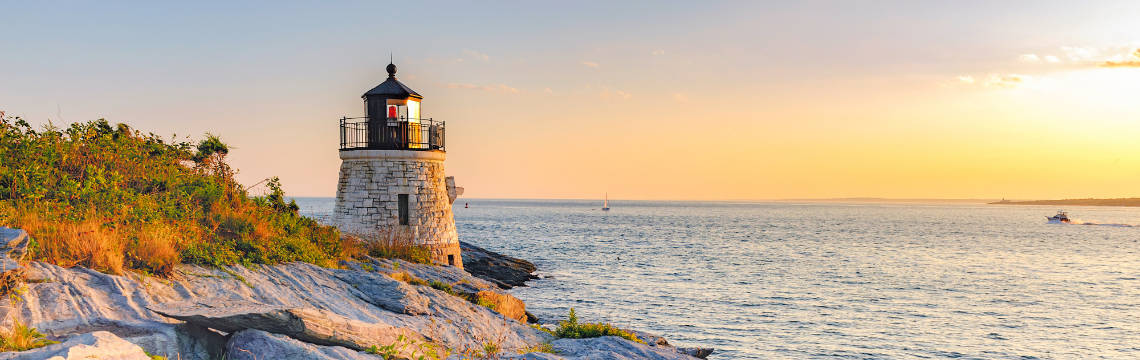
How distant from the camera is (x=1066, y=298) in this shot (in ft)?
118

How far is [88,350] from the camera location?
6461mm

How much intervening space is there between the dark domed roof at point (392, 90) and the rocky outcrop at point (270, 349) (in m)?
16.9

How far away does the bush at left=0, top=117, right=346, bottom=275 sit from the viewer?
34.6 feet

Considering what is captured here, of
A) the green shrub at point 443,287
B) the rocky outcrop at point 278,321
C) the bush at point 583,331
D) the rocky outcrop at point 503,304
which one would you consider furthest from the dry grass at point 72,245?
the rocky outcrop at point 503,304

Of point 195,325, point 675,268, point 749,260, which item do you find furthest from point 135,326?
point 749,260

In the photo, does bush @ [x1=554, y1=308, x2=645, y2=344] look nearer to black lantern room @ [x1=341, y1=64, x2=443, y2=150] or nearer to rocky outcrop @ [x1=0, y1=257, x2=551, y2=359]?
rocky outcrop @ [x1=0, y1=257, x2=551, y2=359]

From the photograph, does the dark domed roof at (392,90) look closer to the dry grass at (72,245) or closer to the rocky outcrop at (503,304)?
the rocky outcrop at (503,304)

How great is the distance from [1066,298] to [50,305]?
44.1 m

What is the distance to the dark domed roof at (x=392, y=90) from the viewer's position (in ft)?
80.0

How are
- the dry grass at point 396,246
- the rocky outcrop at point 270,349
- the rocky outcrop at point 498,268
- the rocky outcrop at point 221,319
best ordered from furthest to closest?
1. the rocky outcrop at point 498,268
2. the dry grass at point 396,246
3. the rocky outcrop at point 270,349
4. the rocky outcrop at point 221,319

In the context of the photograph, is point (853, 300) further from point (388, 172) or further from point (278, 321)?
point (278, 321)

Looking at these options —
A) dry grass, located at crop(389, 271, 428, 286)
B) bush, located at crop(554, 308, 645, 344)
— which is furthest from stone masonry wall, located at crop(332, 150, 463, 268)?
bush, located at crop(554, 308, 645, 344)

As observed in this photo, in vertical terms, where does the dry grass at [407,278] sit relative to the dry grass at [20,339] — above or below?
below

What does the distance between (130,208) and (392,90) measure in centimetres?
1234
